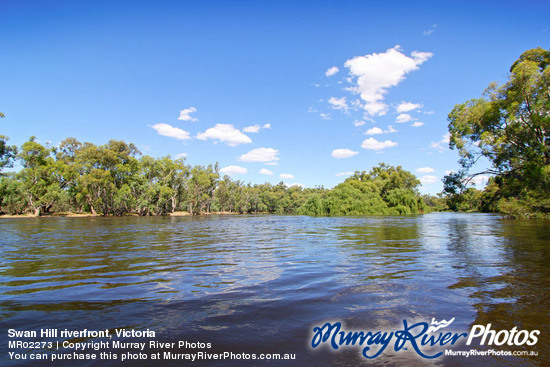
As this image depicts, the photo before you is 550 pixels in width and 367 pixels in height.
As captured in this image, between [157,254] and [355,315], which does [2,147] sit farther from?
[355,315]

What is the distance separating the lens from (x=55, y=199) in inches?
2527

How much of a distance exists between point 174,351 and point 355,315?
2612 millimetres

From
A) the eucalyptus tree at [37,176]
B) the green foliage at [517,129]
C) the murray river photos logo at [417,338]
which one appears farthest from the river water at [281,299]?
the eucalyptus tree at [37,176]

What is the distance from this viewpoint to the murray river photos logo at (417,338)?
10.9ft

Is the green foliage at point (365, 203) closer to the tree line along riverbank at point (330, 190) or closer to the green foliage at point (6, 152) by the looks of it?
the tree line along riverbank at point (330, 190)

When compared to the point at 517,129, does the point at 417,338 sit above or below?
below

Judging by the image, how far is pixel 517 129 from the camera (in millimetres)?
21344

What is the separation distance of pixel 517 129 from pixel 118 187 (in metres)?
82.0

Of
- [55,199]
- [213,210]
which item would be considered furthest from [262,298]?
[213,210]

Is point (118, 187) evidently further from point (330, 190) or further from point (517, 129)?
point (517, 129)

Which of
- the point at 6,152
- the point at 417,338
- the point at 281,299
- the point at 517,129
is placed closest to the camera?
the point at 417,338

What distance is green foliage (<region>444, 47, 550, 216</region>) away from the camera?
65.9 feet

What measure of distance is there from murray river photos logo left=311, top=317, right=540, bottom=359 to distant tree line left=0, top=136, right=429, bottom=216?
55.9 metres

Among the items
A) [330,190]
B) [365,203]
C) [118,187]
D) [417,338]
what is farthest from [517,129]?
[118,187]
